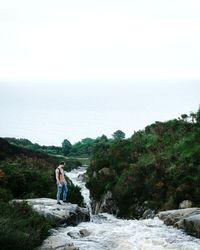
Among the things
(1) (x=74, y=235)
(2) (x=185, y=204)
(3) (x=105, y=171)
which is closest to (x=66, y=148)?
(3) (x=105, y=171)

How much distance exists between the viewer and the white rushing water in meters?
14.6

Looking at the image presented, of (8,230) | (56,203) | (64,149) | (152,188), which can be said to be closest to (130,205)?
(152,188)

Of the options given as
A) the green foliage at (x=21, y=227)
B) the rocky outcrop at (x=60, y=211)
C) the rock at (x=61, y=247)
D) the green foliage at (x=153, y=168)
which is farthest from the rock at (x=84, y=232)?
the green foliage at (x=153, y=168)

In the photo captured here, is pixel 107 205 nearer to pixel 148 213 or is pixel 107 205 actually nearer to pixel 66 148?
pixel 148 213

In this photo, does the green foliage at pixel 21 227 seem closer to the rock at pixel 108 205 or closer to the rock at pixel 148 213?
the rock at pixel 148 213

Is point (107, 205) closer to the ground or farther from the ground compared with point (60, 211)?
closer to the ground

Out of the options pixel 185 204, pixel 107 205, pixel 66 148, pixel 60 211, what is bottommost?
pixel 107 205

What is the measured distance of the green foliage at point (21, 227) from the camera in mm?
12758

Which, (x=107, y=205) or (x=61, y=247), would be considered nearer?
(x=61, y=247)

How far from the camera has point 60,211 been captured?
18719 mm

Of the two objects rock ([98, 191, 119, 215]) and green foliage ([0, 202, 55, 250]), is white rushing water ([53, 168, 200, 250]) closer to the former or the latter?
green foliage ([0, 202, 55, 250])

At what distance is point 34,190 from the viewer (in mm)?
23391

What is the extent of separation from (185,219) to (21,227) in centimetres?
607

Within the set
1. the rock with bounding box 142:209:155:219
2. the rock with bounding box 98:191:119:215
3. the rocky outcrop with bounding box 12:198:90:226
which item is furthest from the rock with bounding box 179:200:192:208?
the rock with bounding box 98:191:119:215
